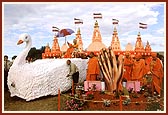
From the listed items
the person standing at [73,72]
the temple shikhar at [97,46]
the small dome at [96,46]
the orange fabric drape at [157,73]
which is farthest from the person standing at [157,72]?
the person standing at [73,72]

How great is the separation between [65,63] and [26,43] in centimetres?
83

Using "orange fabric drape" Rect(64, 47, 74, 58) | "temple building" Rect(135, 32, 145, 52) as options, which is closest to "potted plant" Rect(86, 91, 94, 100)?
"orange fabric drape" Rect(64, 47, 74, 58)

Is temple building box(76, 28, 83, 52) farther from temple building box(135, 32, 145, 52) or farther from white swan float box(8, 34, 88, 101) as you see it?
temple building box(135, 32, 145, 52)

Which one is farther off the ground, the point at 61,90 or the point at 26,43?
the point at 26,43

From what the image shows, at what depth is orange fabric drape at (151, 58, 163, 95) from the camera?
7012 millimetres

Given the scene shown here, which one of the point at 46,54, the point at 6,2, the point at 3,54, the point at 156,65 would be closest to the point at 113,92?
the point at 156,65

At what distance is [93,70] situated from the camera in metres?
7.13

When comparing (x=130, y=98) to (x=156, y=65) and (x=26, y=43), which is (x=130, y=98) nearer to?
(x=156, y=65)

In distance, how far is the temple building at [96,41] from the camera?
7.02 metres

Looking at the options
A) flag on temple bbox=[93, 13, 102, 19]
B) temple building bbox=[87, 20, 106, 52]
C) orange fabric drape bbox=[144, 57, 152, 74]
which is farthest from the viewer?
orange fabric drape bbox=[144, 57, 152, 74]

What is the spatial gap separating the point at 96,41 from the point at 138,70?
3.22 ft

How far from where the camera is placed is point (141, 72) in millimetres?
7172

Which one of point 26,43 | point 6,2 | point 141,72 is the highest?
point 6,2

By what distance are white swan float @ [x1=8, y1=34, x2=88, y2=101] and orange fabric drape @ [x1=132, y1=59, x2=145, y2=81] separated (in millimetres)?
958
